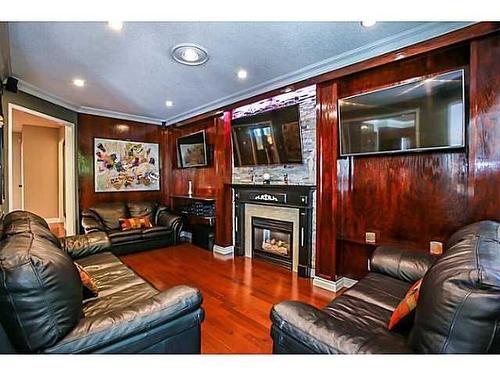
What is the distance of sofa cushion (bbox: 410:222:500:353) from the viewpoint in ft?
2.83

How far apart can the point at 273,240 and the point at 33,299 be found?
3.13 m

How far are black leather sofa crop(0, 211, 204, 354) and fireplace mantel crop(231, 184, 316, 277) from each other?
209cm

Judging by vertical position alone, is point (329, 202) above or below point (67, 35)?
below

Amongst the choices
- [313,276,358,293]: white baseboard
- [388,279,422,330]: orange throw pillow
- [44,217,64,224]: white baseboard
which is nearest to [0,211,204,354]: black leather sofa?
[388,279,422,330]: orange throw pillow

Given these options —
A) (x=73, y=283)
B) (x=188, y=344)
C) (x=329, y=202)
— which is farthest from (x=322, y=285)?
(x=73, y=283)

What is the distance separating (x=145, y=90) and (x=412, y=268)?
3797 mm

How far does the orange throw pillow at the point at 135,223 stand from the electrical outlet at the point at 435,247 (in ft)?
13.7

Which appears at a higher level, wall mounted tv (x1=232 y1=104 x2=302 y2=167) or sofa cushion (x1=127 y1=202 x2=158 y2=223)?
wall mounted tv (x1=232 y1=104 x2=302 y2=167)

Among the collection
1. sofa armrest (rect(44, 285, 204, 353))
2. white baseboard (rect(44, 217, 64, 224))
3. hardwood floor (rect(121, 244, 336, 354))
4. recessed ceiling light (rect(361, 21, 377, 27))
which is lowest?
hardwood floor (rect(121, 244, 336, 354))

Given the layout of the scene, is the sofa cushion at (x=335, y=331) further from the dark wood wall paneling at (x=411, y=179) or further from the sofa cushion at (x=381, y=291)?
the dark wood wall paneling at (x=411, y=179)

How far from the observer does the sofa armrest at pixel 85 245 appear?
2.71 metres

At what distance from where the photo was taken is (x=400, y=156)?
264 cm

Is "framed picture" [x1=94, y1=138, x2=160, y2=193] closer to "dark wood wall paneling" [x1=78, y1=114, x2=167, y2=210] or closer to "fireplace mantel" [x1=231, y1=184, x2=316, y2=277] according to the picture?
"dark wood wall paneling" [x1=78, y1=114, x2=167, y2=210]
